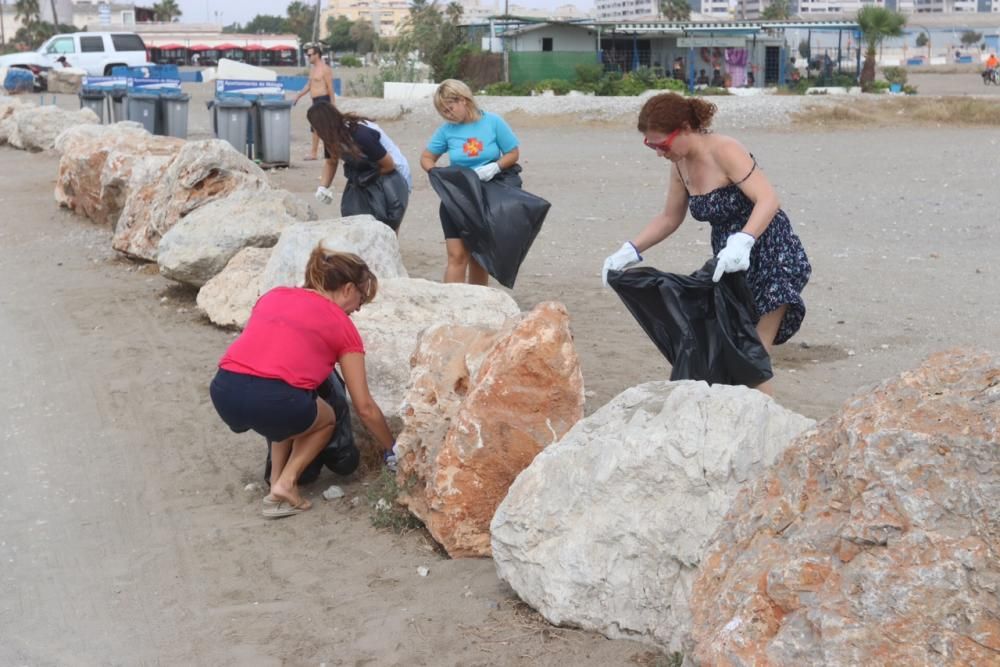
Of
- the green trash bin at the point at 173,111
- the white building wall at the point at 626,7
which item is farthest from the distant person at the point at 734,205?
the white building wall at the point at 626,7

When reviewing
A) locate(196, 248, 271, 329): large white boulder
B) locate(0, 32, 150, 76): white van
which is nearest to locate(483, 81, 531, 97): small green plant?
locate(0, 32, 150, 76): white van

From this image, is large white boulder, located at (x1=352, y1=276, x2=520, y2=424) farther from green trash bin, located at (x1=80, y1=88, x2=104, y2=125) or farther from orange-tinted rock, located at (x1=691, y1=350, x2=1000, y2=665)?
green trash bin, located at (x1=80, y1=88, x2=104, y2=125)

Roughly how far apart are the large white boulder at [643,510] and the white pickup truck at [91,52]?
37262 mm

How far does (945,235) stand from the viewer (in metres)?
11.2

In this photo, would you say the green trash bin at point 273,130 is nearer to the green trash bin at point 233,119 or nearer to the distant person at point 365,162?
the green trash bin at point 233,119

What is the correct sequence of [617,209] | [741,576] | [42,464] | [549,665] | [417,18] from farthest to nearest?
[417,18], [617,209], [42,464], [549,665], [741,576]

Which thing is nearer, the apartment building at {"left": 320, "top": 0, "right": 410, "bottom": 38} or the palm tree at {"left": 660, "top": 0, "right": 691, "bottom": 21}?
the palm tree at {"left": 660, "top": 0, "right": 691, "bottom": 21}

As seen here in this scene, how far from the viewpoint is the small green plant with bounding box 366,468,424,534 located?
5051 millimetres

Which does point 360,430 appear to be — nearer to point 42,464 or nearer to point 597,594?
point 42,464

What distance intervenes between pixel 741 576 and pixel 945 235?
360 inches

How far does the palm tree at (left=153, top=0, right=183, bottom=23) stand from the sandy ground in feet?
397

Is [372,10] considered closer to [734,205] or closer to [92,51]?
[92,51]

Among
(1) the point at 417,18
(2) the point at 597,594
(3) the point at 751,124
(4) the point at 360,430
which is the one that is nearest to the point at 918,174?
(3) the point at 751,124

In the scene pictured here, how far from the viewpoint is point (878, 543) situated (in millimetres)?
2705
